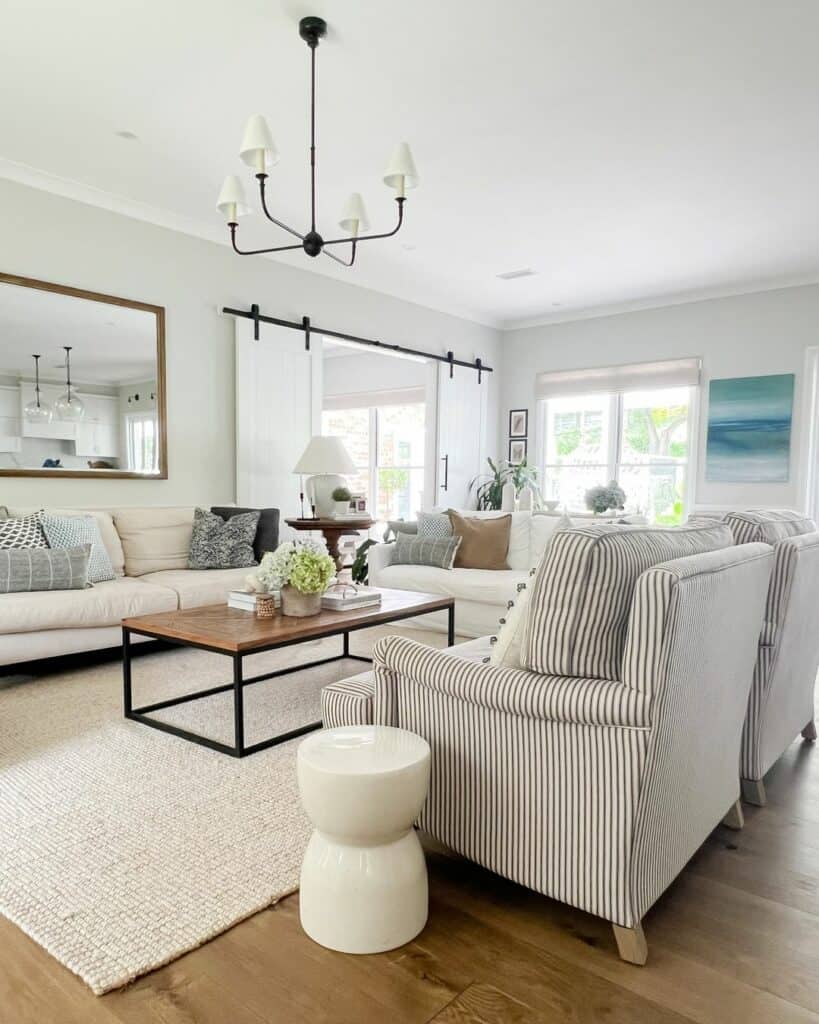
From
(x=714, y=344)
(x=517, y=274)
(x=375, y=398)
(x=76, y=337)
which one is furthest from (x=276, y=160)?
(x=375, y=398)

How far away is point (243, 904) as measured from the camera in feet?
5.43

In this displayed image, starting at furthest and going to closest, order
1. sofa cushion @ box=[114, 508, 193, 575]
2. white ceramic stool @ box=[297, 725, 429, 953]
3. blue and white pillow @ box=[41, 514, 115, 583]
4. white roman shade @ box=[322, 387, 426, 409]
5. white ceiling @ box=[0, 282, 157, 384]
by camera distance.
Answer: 1. white roman shade @ box=[322, 387, 426, 409]
2. sofa cushion @ box=[114, 508, 193, 575]
3. white ceiling @ box=[0, 282, 157, 384]
4. blue and white pillow @ box=[41, 514, 115, 583]
5. white ceramic stool @ box=[297, 725, 429, 953]

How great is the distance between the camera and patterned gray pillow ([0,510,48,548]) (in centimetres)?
359

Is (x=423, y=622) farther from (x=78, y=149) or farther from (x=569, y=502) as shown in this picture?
(x=78, y=149)

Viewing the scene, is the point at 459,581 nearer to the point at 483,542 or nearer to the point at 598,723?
the point at 483,542

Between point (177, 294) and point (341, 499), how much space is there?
5.97ft

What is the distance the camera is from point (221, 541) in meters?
4.51

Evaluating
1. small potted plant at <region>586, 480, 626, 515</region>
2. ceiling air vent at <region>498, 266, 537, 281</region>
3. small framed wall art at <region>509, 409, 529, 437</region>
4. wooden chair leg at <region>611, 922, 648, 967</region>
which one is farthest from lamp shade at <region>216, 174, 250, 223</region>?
small framed wall art at <region>509, 409, 529, 437</region>

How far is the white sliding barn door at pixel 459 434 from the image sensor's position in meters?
6.86

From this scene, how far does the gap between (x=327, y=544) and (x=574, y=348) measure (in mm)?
3605

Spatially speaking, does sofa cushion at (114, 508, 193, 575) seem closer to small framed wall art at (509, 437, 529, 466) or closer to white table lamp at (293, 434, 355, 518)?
→ white table lamp at (293, 434, 355, 518)

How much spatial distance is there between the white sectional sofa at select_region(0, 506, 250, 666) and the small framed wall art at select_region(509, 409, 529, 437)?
3996 mm

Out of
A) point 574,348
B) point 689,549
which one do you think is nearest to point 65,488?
point 689,549

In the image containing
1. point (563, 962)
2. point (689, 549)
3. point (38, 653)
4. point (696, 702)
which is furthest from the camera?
point (38, 653)
